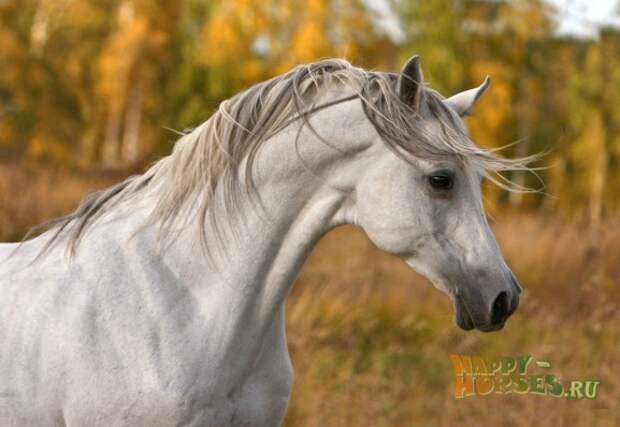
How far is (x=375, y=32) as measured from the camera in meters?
24.2

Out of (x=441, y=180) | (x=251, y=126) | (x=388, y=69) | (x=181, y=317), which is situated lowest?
(x=388, y=69)

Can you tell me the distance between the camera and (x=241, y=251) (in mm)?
2834

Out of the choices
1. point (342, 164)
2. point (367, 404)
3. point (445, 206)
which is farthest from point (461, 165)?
point (367, 404)

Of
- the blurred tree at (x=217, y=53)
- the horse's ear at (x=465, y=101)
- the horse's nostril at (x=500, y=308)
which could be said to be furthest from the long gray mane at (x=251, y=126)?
the blurred tree at (x=217, y=53)

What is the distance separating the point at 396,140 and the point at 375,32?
22007mm

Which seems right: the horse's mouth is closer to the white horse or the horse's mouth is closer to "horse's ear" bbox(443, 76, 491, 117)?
Result: the white horse

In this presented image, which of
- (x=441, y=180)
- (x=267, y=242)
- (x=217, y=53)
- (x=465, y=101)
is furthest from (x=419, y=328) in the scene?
(x=217, y=53)

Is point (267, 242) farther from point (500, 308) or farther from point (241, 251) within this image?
point (500, 308)

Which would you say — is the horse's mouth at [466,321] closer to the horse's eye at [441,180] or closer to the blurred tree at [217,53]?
the horse's eye at [441,180]

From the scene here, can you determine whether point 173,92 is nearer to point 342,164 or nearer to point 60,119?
point 60,119

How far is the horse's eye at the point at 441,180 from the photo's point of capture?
104 inches

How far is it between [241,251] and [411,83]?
0.71 metres

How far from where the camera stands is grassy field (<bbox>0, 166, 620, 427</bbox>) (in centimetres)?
548

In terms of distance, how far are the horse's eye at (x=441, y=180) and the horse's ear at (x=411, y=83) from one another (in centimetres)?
22
